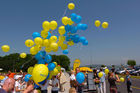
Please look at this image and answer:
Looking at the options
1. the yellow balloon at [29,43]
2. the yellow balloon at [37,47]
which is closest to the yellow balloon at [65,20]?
the yellow balloon at [37,47]

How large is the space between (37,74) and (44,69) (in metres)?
0.23

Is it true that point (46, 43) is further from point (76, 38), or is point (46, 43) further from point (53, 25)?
point (76, 38)

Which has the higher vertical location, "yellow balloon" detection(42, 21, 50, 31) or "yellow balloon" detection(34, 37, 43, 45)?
"yellow balloon" detection(42, 21, 50, 31)

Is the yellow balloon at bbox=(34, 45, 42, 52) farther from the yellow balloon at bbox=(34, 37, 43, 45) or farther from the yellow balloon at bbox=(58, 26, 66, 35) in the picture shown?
the yellow balloon at bbox=(58, 26, 66, 35)

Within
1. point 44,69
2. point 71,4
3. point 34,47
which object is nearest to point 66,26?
point 71,4

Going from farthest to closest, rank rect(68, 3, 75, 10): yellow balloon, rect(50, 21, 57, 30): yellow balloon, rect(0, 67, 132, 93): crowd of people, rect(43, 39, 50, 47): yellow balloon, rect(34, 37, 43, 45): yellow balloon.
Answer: rect(68, 3, 75, 10): yellow balloon < rect(50, 21, 57, 30): yellow balloon < rect(43, 39, 50, 47): yellow balloon < rect(34, 37, 43, 45): yellow balloon < rect(0, 67, 132, 93): crowd of people

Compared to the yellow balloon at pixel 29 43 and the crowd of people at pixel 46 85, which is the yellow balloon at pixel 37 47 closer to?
the yellow balloon at pixel 29 43

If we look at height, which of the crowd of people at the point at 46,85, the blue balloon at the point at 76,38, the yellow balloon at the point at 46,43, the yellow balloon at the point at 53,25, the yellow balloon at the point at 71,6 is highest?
the yellow balloon at the point at 71,6

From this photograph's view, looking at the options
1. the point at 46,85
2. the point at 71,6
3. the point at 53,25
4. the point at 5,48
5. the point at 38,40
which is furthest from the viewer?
the point at 46,85

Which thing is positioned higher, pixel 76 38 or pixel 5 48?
pixel 76 38

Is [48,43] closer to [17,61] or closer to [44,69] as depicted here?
[44,69]

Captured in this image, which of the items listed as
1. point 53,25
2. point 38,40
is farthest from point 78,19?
point 38,40

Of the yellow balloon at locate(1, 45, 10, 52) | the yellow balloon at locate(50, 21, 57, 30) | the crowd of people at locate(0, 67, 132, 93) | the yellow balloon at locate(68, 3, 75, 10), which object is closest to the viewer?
the crowd of people at locate(0, 67, 132, 93)

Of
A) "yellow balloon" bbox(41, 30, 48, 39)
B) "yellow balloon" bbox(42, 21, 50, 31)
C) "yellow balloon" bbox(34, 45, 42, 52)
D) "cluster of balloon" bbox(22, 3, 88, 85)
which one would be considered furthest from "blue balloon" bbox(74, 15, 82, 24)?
"yellow balloon" bbox(34, 45, 42, 52)
